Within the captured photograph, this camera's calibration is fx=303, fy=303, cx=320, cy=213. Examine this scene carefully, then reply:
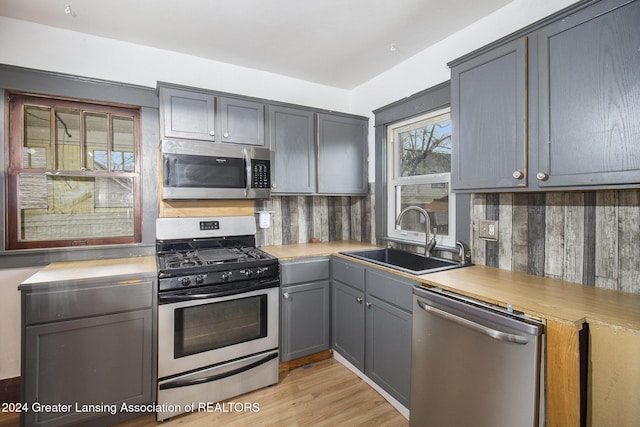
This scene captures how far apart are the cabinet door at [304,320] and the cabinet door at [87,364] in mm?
927

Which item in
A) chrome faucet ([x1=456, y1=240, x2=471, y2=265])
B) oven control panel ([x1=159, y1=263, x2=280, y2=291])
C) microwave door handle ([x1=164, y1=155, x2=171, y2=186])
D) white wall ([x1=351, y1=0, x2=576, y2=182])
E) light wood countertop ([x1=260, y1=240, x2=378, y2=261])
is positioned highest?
white wall ([x1=351, y1=0, x2=576, y2=182])

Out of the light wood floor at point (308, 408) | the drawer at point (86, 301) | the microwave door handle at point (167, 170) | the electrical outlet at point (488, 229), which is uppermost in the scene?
the microwave door handle at point (167, 170)

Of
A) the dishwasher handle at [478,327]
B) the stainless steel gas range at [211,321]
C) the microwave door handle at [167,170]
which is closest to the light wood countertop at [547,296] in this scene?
the dishwasher handle at [478,327]

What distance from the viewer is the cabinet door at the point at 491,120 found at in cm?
156

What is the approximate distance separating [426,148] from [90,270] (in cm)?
263

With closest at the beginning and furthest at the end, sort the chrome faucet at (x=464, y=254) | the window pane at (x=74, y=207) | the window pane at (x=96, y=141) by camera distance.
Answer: the chrome faucet at (x=464, y=254)
the window pane at (x=74, y=207)
the window pane at (x=96, y=141)

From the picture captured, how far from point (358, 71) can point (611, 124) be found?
2111 millimetres

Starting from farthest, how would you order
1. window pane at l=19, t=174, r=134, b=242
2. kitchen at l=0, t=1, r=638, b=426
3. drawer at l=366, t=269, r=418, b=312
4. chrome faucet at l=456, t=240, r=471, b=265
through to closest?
window pane at l=19, t=174, r=134, b=242
chrome faucet at l=456, t=240, r=471, b=265
drawer at l=366, t=269, r=418, b=312
kitchen at l=0, t=1, r=638, b=426

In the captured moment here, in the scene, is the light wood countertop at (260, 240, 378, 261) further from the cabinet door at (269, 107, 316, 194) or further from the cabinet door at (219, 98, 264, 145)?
the cabinet door at (219, 98, 264, 145)

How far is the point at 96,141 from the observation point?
237 cm

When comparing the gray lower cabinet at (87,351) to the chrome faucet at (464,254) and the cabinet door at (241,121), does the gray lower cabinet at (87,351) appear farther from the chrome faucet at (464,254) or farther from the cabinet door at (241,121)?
the chrome faucet at (464,254)

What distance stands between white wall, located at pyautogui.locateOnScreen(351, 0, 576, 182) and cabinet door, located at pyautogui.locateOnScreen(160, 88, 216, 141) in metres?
1.57

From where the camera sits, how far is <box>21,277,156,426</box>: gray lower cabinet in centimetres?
166

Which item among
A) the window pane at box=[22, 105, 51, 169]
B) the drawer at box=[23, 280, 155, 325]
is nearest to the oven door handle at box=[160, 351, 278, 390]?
the drawer at box=[23, 280, 155, 325]
